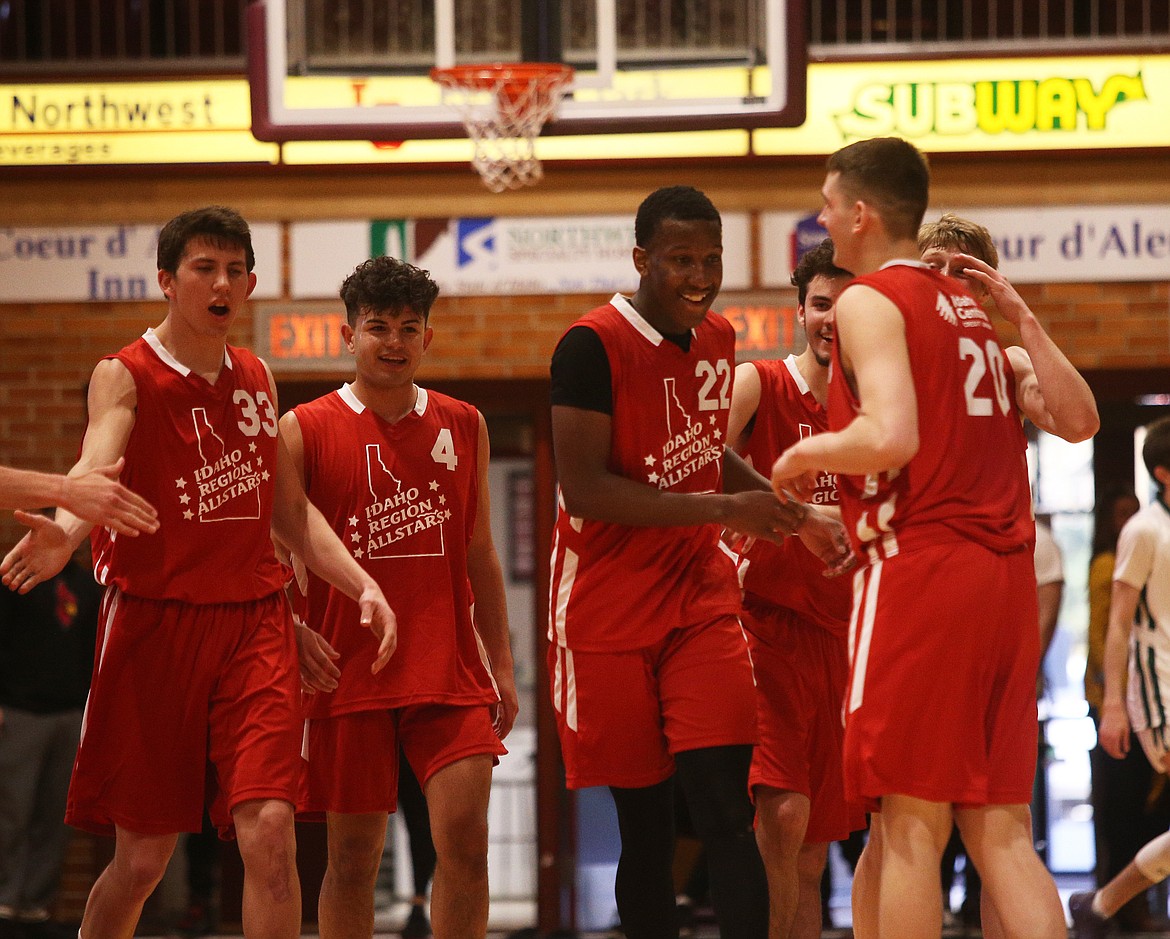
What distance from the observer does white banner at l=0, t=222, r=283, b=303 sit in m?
8.74

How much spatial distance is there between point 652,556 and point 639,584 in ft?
0.29

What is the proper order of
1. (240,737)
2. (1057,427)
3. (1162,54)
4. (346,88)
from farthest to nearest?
(1162,54) → (346,88) → (240,737) → (1057,427)

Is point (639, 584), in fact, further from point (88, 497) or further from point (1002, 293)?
point (88, 497)

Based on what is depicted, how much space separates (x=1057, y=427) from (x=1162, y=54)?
5242 millimetres

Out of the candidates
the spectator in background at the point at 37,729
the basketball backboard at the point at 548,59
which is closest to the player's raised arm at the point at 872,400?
the basketball backboard at the point at 548,59

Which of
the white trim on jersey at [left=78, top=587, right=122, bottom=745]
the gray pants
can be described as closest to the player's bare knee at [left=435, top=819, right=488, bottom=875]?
the white trim on jersey at [left=78, top=587, right=122, bottom=745]

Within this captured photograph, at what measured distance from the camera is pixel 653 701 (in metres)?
4.43

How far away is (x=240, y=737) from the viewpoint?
4.45 meters

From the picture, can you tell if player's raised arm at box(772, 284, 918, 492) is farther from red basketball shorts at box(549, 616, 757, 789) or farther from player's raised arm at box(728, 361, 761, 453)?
player's raised arm at box(728, 361, 761, 453)

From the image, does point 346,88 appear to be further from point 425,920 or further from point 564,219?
point 425,920

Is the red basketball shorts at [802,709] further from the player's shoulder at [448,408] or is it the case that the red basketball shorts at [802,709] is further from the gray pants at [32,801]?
the gray pants at [32,801]

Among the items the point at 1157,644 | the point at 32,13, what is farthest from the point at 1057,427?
the point at 32,13

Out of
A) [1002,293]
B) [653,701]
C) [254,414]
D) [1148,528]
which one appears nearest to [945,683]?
[653,701]

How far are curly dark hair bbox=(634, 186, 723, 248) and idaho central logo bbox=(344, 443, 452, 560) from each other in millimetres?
1055
